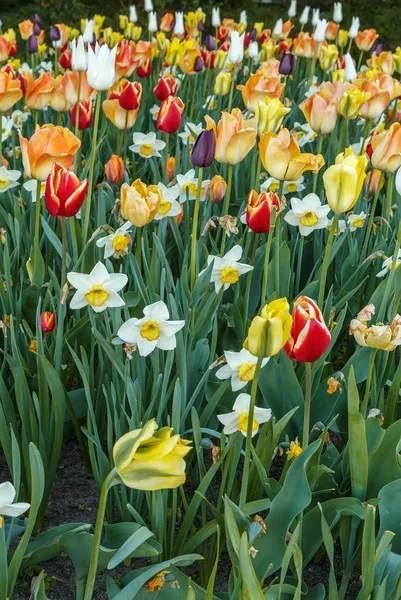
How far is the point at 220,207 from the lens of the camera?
2.69m

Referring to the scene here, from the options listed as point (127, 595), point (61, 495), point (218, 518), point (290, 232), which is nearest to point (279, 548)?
point (218, 518)

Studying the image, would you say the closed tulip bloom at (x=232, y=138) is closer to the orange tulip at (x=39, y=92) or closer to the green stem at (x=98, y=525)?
the orange tulip at (x=39, y=92)

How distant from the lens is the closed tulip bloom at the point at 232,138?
183 centimetres

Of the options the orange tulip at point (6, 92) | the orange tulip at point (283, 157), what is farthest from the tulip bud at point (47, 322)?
the orange tulip at point (6, 92)

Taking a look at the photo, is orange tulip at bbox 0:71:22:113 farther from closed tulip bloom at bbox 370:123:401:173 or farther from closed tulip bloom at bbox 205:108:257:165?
closed tulip bloom at bbox 370:123:401:173

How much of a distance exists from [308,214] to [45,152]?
2.53 ft

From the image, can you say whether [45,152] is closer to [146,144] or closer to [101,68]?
[101,68]

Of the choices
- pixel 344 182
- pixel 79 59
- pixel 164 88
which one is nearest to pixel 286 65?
pixel 164 88

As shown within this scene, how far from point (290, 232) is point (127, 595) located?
1.73 meters

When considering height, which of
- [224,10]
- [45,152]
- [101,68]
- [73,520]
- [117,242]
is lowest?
[73,520]

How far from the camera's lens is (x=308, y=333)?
3.79ft

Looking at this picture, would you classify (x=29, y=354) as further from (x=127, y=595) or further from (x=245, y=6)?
(x=245, y=6)

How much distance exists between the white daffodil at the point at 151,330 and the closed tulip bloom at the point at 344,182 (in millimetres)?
377

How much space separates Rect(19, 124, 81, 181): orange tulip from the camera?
1718 millimetres
